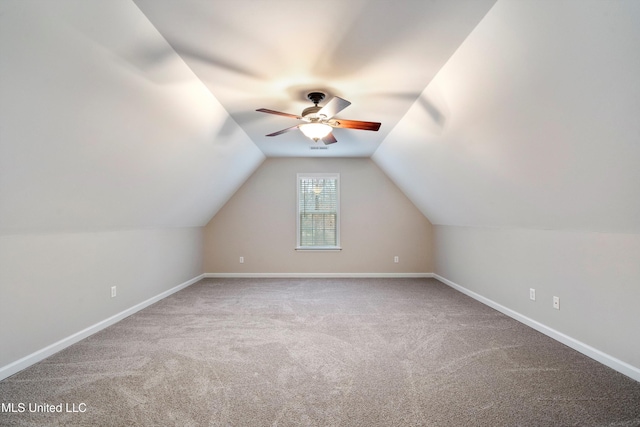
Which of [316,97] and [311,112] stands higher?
[316,97]

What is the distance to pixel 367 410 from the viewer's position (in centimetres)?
185

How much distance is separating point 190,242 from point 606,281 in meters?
5.56

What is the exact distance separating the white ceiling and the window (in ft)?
9.45

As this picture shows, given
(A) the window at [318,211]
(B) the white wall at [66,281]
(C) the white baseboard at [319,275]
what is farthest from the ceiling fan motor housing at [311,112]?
(C) the white baseboard at [319,275]

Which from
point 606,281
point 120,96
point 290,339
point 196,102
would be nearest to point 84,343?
point 290,339

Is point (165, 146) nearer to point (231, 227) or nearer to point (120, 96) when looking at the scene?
point (120, 96)

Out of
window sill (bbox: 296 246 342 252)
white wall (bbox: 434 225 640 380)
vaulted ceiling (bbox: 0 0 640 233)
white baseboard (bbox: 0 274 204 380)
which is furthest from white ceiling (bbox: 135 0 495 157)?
window sill (bbox: 296 246 342 252)

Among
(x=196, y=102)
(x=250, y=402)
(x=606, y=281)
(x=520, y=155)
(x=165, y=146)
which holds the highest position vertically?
(x=196, y=102)

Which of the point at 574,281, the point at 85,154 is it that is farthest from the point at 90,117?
the point at 574,281

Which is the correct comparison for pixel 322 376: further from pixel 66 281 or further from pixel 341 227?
pixel 341 227

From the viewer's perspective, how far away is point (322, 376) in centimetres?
225

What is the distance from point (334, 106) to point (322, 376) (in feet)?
7.01

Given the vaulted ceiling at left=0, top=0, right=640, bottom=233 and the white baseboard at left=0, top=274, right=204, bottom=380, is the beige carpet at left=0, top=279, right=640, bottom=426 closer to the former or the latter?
the white baseboard at left=0, top=274, right=204, bottom=380

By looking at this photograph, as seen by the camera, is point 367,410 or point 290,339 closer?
point 367,410
